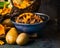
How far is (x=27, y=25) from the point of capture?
4.11 ft

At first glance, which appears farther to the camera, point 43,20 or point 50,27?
point 50,27

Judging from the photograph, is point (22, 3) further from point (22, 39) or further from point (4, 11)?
point (22, 39)

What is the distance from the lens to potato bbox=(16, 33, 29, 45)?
1.22 metres

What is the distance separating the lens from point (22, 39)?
1215 millimetres

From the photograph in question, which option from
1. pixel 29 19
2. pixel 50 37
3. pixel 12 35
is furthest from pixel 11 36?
pixel 50 37

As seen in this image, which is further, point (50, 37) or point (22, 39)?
point (50, 37)

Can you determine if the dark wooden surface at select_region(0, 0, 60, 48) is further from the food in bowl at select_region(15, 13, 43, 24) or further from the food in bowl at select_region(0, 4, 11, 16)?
the food in bowl at select_region(0, 4, 11, 16)

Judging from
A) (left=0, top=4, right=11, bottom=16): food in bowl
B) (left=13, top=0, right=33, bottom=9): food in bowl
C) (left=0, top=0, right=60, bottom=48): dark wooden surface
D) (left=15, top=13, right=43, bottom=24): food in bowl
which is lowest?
(left=0, top=0, right=60, bottom=48): dark wooden surface

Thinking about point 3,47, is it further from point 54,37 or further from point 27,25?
point 54,37

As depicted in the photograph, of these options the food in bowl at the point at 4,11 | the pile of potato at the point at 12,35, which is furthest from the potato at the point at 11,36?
the food in bowl at the point at 4,11

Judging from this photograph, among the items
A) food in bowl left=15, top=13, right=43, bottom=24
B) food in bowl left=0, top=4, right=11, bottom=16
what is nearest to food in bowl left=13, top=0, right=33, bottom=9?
food in bowl left=0, top=4, right=11, bottom=16

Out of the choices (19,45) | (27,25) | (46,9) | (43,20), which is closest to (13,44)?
(19,45)

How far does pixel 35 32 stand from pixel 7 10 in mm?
349

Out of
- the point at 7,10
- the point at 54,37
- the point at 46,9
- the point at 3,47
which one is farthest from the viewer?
the point at 46,9
